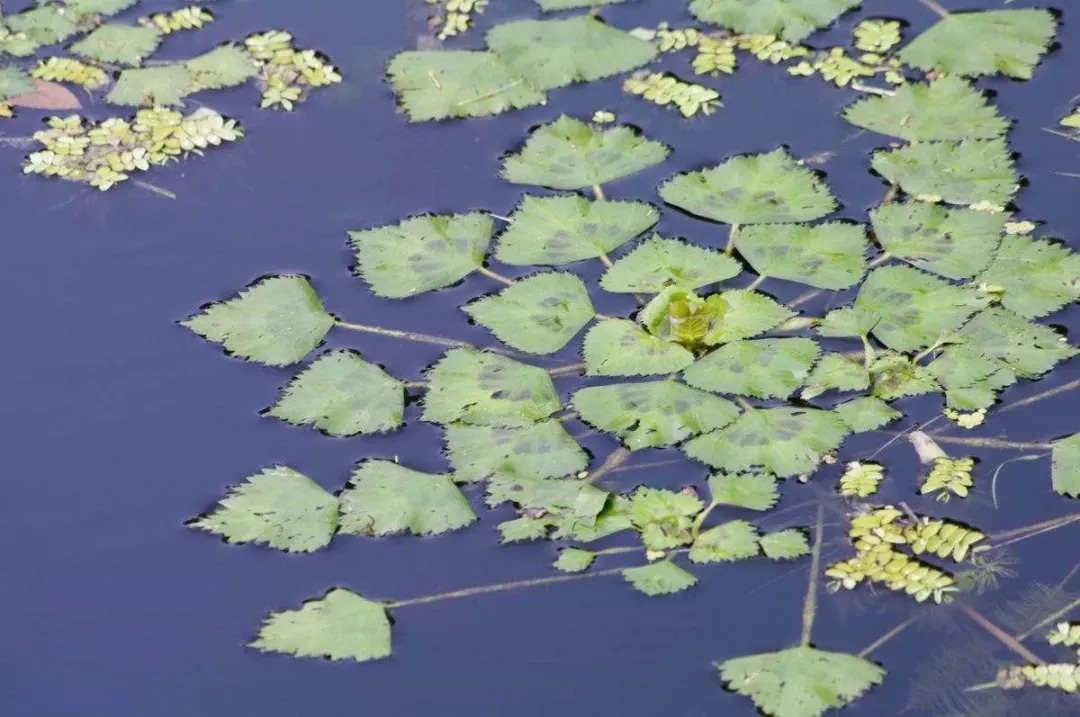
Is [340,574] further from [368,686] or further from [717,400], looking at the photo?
[717,400]

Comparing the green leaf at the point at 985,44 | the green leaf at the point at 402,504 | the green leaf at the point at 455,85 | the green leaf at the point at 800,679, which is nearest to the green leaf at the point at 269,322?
the green leaf at the point at 402,504

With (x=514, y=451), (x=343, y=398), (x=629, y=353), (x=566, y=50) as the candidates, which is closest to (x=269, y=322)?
(x=343, y=398)

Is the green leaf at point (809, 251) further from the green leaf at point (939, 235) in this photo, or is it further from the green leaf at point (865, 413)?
the green leaf at point (865, 413)

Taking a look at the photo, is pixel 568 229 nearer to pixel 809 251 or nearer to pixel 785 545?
pixel 809 251

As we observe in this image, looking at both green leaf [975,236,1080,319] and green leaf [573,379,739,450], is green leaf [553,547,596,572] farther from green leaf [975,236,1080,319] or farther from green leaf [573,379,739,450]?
green leaf [975,236,1080,319]

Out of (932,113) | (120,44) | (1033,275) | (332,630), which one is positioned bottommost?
(332,630)

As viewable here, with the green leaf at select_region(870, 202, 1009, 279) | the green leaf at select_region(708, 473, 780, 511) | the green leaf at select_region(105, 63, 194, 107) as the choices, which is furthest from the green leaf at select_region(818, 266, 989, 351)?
the green leaf at select_region(105, 63, 194, 107)
